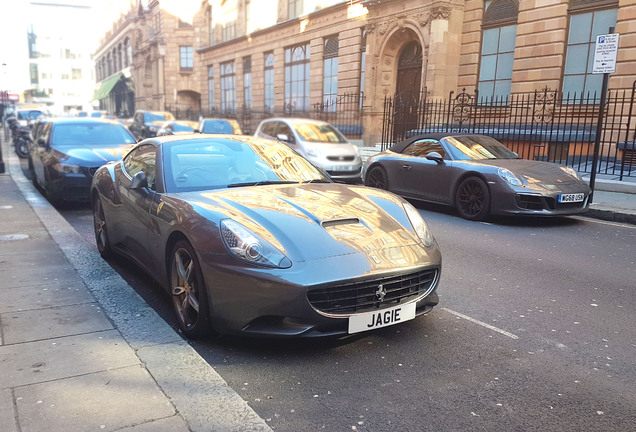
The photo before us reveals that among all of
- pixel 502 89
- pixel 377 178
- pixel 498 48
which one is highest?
pixel 498 48

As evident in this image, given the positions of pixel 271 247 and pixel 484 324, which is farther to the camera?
pixel 484 324

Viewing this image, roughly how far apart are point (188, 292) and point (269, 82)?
2972cm

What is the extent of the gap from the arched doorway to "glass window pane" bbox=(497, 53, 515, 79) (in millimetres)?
2923

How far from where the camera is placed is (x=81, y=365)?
3154 millimetres

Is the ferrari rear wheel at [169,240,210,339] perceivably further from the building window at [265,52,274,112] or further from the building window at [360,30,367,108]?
the building window at [265,52,274,112]

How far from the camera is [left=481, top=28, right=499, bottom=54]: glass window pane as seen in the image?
18203 mm

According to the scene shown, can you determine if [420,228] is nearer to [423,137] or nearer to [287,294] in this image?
[287,294]

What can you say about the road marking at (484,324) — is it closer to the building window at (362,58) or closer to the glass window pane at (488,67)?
the glass window pane at (488,67)

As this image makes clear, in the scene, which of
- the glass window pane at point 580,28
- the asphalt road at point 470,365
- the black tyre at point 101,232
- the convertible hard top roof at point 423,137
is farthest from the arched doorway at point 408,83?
the asphalt road at point 470,365

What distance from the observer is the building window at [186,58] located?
47.1 metres

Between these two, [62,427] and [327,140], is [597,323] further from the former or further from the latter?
[327,140]

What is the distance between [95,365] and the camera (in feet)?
10.3

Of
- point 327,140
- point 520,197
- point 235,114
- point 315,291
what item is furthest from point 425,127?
point 235,114

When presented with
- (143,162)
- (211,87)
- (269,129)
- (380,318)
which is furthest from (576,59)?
(211,87)
